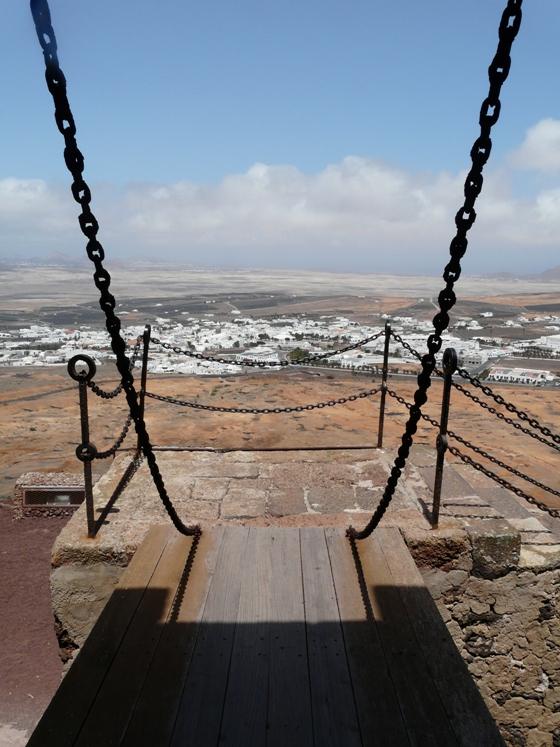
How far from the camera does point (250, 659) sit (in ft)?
7.74

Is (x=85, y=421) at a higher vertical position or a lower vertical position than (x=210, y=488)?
higher

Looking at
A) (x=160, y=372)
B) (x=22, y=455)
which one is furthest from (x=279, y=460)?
(x=160, y=372)

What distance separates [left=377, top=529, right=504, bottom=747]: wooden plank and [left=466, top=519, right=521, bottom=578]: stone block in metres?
0.62

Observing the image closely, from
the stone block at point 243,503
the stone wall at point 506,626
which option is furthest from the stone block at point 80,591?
the stone wall at point 506,626

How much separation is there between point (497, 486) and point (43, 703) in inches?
183

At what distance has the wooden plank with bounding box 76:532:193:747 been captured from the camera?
1956mm

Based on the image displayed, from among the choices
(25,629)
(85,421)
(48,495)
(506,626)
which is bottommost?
(25,629)

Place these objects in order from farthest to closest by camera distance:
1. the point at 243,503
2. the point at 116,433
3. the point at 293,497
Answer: the point at 116,433, the point at 293,497, the point at 243,503

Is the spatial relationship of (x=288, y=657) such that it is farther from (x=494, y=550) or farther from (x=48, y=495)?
(x=48, y=495)

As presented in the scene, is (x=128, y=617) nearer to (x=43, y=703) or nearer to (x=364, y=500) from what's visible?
(x=364, y=500)

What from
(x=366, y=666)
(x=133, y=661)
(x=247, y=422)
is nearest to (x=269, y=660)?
(x=366, y=666)

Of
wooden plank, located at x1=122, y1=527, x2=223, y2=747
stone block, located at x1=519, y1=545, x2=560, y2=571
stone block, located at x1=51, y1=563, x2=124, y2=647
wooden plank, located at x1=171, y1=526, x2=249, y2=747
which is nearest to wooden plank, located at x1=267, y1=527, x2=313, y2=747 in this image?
wooden plank, located at x1=171, y1=526, x2=249, y2=747

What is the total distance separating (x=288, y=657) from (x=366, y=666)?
34 cm

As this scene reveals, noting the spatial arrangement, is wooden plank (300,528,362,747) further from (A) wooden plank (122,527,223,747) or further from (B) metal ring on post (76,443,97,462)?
(B) metal ring on post (76,443,97,462)
